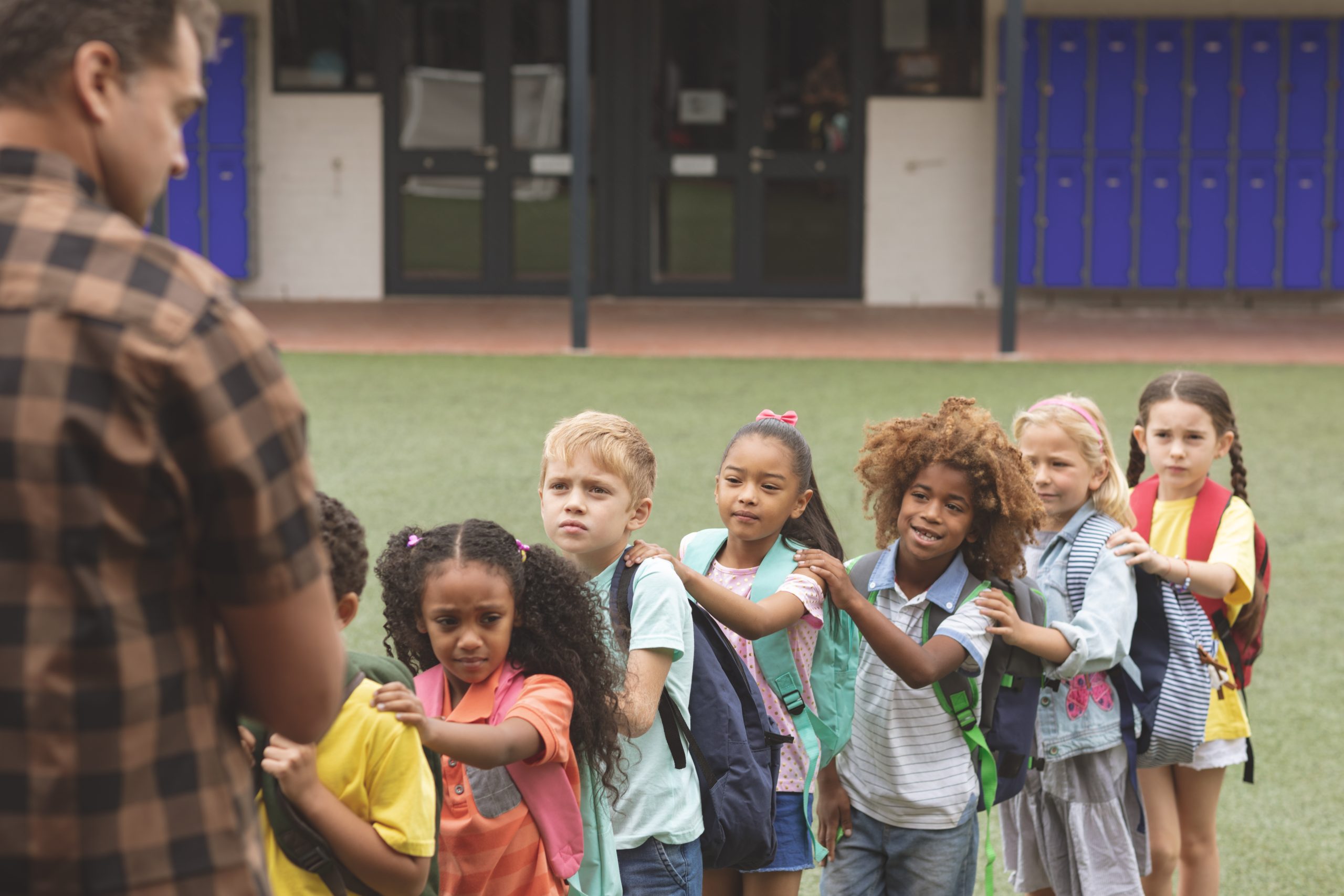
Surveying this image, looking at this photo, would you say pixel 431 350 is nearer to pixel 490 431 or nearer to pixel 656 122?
pixel 490 431

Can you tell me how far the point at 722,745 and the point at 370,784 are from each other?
2.58 ft

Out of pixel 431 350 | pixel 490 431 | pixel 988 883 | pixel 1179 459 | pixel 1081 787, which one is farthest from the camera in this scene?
pixel 431 350

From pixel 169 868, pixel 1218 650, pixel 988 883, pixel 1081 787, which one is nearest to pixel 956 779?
pixel 988 883

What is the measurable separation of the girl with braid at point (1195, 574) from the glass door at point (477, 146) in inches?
463

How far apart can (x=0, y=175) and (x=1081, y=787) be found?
90.0 inches

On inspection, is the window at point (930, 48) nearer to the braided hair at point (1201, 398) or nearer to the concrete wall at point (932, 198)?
the concrete wall at point (932, 198)

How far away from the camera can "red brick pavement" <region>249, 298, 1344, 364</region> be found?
1142 cm

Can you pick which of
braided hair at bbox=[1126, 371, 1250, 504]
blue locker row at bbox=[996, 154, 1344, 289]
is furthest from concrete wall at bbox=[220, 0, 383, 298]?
braided hair at bbox=[1126, 371, 1250, 504]

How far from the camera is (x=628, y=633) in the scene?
2.36m

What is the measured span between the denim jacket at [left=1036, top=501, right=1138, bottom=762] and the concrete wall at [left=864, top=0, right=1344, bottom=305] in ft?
39.3

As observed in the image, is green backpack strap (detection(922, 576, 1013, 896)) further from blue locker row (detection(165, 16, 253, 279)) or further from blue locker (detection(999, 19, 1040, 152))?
blue locker row (detection(165, 16, 253, 279))

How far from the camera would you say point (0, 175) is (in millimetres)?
1220

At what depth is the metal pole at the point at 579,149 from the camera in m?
10.7

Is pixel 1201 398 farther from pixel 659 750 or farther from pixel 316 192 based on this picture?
pixel 316 192
